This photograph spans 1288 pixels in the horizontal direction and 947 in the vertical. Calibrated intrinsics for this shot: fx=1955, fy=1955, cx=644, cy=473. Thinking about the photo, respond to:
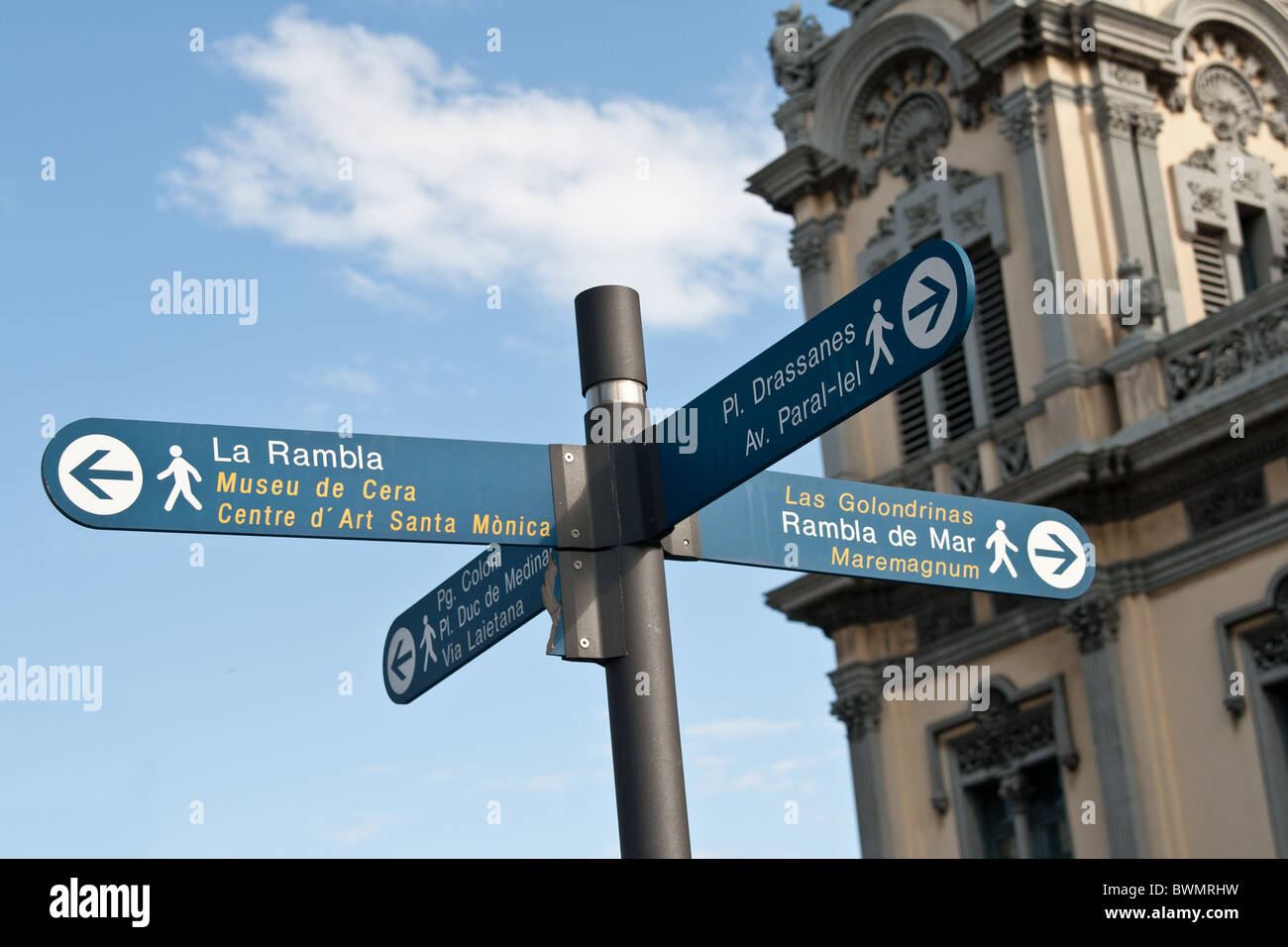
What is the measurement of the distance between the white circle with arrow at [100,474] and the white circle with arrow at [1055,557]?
268cm

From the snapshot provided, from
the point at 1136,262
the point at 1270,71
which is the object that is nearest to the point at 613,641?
the point at 1136,262

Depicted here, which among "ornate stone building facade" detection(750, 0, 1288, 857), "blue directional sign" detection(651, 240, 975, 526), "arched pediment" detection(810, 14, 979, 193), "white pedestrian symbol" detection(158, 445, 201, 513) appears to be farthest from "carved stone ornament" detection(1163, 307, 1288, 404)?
"white pedestrian symbol" detection(158, 445, 201, 513)

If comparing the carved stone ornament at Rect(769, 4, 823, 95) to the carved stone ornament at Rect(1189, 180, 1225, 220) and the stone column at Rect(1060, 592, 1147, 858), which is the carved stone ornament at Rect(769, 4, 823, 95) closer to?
the carved stone ornament at Rect(1189, 180, 1225, 220)

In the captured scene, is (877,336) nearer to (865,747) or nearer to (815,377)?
(815,377)

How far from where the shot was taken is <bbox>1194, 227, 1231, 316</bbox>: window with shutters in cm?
2059

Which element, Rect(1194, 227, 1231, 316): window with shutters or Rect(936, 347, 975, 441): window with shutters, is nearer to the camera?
Rect(1194, 227, 1231, 316): window with shutters

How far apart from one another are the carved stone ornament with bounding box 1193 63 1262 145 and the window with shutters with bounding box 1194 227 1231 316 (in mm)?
1308

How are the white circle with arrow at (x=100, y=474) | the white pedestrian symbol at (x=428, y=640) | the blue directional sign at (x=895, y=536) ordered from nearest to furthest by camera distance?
the white circle with arrow at (x=100, y=474)
the blue directional sign at (x=895, y=536)
the white pedestrian symbol at (x=428, y=640)

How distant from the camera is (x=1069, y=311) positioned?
19.9m

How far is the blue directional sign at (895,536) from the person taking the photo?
566 cm

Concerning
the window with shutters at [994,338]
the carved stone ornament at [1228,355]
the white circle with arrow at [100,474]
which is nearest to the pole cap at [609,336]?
the white circle with arrow at [100,474]

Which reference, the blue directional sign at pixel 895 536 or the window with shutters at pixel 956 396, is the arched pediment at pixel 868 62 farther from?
the blue directional sign at pixel 895 536

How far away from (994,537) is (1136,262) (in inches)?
563
